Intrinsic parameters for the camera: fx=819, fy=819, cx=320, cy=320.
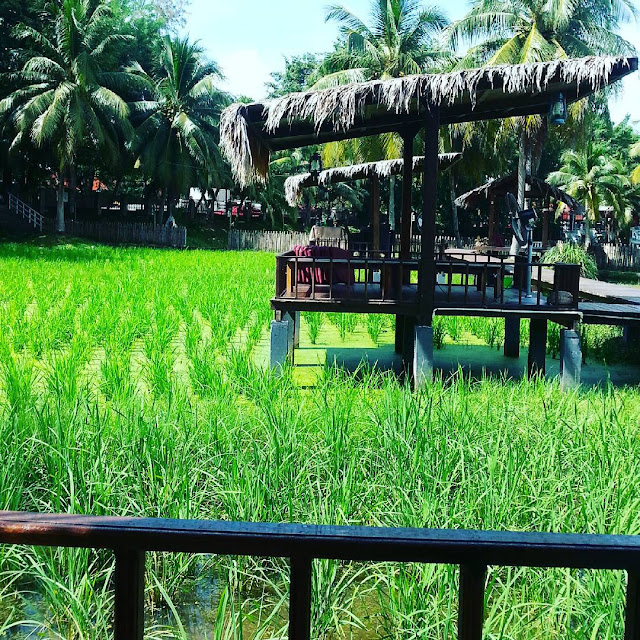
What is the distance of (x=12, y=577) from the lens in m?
3.58

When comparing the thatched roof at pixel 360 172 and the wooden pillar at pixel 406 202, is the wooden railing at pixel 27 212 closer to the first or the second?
the thatched roof at pixel 360 172

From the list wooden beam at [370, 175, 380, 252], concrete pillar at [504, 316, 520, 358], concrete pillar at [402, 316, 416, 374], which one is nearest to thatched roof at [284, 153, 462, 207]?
wooden beam at [370, 175, 380, 252]

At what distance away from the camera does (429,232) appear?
25.7 ft

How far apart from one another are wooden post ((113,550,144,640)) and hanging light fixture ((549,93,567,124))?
23.0ft

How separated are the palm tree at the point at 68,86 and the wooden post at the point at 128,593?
2683 cm

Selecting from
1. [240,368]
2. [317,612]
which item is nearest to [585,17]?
[240,368]

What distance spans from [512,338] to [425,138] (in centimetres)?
318

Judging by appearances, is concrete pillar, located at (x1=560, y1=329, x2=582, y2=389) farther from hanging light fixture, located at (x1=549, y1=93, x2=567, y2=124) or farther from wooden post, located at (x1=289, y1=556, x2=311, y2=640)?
wooden post, located at (x1=289, y1=556, x2=311, y2=640)

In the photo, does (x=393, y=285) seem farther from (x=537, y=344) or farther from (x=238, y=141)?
(x=238, y=141)

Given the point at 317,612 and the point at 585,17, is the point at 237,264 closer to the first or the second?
the point at 585,17

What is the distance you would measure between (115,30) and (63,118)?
18.2ft

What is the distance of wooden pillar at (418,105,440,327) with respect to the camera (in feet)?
25.6

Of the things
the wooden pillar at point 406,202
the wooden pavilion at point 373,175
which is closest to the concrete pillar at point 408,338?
the wooden pillar at point 406,202

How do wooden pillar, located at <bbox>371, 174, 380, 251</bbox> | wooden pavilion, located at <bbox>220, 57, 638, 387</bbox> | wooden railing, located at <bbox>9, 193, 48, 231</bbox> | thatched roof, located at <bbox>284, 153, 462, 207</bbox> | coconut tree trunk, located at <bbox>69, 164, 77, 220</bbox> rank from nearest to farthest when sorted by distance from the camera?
wooden pavilion, located at <bbox>220, 57, 638, 387</bbox>
thatched roof, located at <bbox>284, 153, 462, 207</bbox>
wooden pillar, located at <bbox>371, 174, 380, 251</bbox>
wooden railing, located at <bbox>9, 193, 48, 231</bbox>
coconut tree trunk, located at <bbox>69, 164, 77, 220</bbox>
